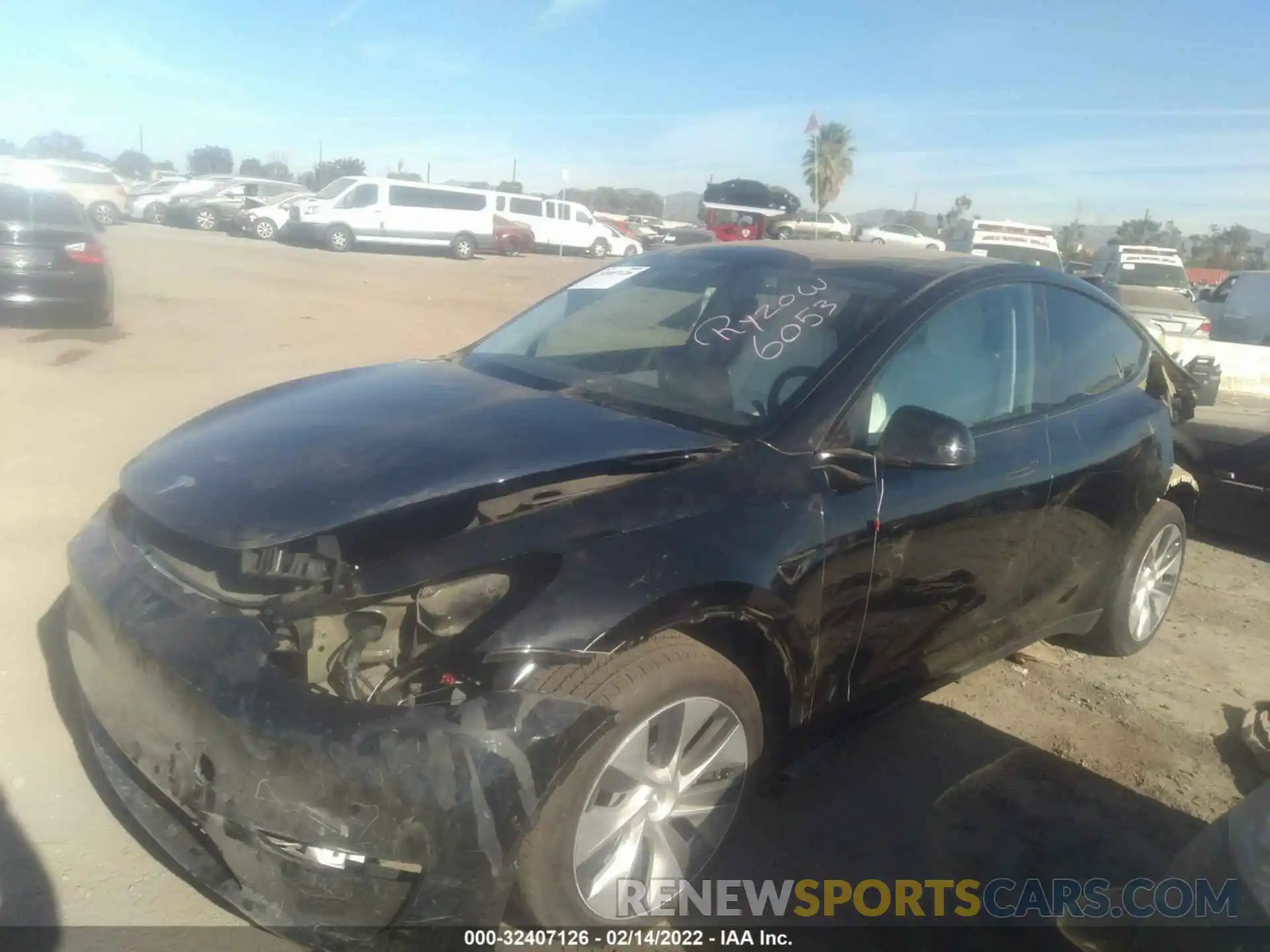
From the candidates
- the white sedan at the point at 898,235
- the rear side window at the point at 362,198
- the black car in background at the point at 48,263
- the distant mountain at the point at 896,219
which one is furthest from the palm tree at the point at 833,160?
the black car in background at the point at 48,263

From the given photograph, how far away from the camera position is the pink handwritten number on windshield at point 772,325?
10.7ft

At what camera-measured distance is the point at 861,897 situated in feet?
9.41

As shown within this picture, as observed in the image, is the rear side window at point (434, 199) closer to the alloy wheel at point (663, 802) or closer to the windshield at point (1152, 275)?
the windshield at point (1152, 275)

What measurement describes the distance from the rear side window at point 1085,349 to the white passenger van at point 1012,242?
45.1 feet

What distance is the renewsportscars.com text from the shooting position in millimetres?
2635

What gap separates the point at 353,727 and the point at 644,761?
754mm

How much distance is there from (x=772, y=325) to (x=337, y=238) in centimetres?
2421

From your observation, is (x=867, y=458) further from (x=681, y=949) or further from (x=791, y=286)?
(x=681, y=949)

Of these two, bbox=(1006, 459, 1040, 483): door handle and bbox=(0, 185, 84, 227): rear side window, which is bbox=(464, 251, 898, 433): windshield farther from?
bbox=(0, 185, 84, 227): rear side window

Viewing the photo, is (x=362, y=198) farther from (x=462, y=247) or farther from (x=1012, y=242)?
(x=1012, y=242)

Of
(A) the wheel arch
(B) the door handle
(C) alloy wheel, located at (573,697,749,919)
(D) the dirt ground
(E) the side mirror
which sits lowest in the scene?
(D) the dirt ground

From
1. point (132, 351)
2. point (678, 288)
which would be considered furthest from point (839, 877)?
point (132, 351)

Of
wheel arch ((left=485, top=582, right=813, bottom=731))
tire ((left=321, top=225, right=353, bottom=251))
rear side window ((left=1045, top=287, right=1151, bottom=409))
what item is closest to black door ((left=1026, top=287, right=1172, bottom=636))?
rear side window ((left=1045, top=287, right=1151, bottom=409))

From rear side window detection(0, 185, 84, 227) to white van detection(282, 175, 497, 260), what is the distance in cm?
1494
